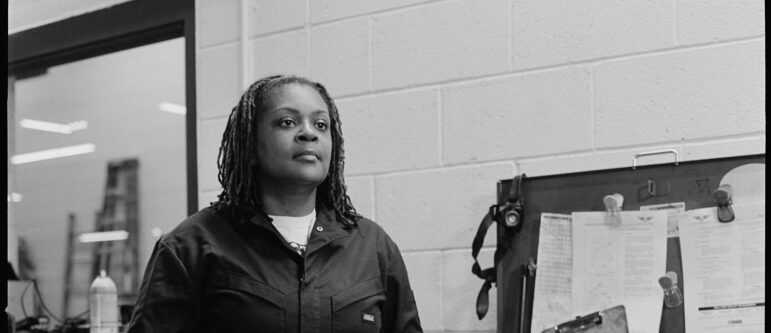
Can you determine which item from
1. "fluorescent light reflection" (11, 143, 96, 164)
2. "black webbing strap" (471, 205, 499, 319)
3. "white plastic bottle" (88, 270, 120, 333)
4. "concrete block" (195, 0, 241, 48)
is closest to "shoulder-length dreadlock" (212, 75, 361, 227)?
"black webbing strap" (471, 205, 499, 319)

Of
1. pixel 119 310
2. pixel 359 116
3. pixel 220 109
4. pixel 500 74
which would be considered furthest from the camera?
pixel 119 310

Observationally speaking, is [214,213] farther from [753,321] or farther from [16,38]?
[16,38]

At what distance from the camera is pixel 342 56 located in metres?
2.74

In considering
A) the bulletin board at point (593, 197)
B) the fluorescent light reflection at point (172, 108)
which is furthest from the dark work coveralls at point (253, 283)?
the fluorescent light reflection at point (172, 108)

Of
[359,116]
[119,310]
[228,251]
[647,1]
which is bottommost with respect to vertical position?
[119,310]

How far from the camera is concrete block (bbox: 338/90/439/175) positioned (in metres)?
2.56

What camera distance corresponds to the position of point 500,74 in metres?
2.46

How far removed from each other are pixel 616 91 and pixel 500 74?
0.30 meters

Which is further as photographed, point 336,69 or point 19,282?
point 19,282

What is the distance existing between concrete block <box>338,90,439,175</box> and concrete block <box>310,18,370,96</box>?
0.18ft

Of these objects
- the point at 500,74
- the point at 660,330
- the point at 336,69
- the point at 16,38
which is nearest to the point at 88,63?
the point at 16,38

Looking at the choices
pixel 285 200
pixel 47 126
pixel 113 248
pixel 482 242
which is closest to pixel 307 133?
pixel 285 200

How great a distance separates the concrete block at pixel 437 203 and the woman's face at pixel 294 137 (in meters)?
0.61

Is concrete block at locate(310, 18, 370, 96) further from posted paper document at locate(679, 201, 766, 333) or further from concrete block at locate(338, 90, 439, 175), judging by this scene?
posted paper document at locate(679, 201, 766, 333)
